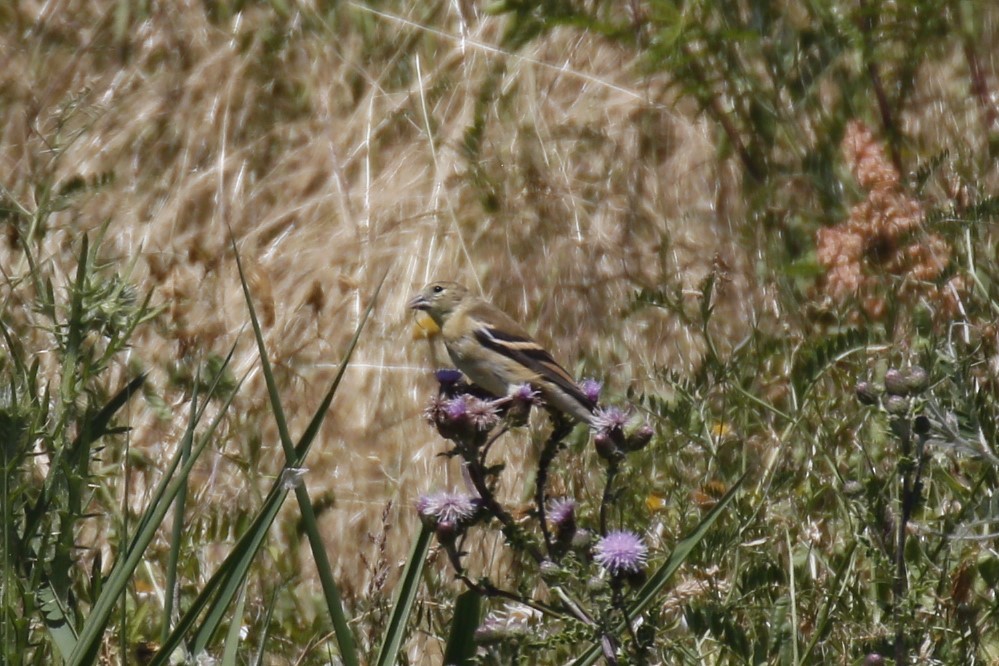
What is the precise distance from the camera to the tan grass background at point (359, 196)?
470 centimetres

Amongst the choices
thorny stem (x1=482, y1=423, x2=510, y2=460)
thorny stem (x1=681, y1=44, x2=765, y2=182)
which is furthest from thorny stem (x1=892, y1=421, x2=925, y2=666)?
Result: thorny stem (x1=681, y1=44, x2=765, y2=182)

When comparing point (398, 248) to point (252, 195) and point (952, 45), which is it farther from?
point (952, 45)

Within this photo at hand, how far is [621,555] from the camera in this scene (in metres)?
2.14

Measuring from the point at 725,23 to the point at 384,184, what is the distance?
148 cm

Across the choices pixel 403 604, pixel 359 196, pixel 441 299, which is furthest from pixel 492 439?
pixel 359 196

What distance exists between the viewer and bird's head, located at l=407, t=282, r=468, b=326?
4.58m

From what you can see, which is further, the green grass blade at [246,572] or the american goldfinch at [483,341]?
the american goldfinch at [483,341]

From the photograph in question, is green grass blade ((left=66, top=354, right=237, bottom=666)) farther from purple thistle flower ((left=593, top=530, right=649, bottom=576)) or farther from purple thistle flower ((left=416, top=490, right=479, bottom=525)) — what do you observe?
purple thistle flower ((left=593, top=530, right=649, bottom=576))

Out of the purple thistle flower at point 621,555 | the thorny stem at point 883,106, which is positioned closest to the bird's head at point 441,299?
the thorny stem at point 883,106

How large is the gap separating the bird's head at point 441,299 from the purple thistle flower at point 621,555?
2.46m

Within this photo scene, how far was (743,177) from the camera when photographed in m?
5.09

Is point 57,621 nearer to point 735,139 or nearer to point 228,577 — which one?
point 228,577

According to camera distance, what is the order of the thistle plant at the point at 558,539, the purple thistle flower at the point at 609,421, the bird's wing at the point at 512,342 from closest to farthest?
the thistle plant at the point at 558,539, the purple thistle flower at the point at 609,421, the bird's wing at the point at 512,342

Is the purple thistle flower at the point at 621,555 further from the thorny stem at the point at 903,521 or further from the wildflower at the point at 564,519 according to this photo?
the thorny stem at the point at 903,521
